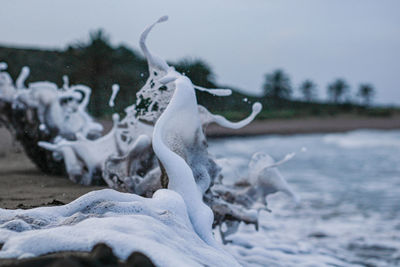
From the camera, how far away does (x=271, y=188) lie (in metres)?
4.43

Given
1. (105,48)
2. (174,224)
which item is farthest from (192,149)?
(105,48)

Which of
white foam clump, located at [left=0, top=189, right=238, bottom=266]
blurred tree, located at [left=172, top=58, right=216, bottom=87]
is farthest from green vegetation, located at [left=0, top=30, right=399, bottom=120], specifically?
white foam clump, located at [left=0, top=189, right=238, bottom=266]

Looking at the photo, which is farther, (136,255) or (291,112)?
(291,112)

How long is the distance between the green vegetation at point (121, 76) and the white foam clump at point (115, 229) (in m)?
1.48

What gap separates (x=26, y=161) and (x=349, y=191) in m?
5.18

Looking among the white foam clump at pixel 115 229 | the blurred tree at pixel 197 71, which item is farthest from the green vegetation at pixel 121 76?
the white foam clump at pixel 115 229

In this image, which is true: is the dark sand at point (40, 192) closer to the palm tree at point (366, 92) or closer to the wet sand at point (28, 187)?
the wet sand at point (28, 187)

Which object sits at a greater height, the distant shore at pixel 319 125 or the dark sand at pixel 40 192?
the dark sand at pixel 40 192

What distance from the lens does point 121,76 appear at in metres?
8.45

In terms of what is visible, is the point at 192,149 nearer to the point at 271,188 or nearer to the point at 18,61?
the point at 271,188

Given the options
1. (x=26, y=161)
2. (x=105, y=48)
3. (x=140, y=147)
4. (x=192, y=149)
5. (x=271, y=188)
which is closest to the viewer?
(x=192, y=149)

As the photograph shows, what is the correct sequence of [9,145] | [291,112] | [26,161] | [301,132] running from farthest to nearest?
[291,112], [301,132], [9,145], [26,161]

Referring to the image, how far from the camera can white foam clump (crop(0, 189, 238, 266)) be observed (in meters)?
1.73

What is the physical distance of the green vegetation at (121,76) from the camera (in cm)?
393
